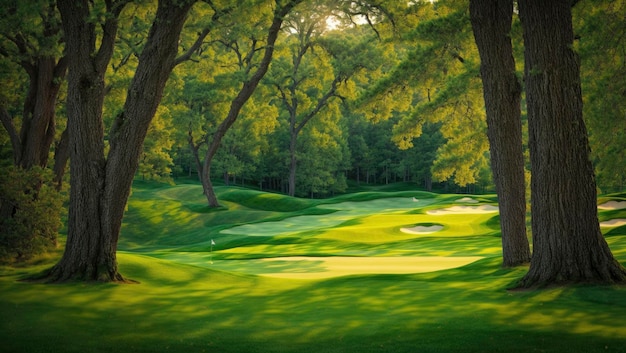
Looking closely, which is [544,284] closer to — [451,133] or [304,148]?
[451,133]

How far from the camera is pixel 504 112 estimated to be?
14.0 m

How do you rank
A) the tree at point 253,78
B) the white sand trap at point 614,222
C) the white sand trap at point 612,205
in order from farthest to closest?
1. the white sand trap at point 612,205
2. the tree at point 253,78
3. the white sand trap at point 614,222

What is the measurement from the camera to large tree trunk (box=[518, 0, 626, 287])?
10.5 meters

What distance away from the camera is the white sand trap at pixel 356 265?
55.2 feet

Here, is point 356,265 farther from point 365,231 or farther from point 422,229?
point 422,229

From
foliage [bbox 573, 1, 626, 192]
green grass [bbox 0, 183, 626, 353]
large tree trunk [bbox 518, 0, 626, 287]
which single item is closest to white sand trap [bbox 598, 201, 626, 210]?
green grass [bbox 0, 183, 626, 353]

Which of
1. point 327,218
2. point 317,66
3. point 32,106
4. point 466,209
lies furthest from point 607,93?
point 317,66

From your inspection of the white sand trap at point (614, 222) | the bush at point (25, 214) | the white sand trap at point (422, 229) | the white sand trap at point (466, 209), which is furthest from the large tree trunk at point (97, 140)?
the white sand trap at point (466, 209)

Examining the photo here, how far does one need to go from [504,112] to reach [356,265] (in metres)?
6.84

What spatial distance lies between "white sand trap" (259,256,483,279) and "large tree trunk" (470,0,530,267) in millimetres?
3011

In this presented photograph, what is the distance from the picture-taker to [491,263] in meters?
15.4

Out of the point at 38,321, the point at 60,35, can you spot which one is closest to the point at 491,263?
the point at 38,321

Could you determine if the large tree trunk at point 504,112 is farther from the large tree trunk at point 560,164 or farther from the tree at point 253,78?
the tree at point 253,78

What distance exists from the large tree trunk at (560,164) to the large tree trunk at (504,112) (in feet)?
8.66
